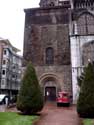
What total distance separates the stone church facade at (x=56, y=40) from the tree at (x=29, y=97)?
37.9 ft

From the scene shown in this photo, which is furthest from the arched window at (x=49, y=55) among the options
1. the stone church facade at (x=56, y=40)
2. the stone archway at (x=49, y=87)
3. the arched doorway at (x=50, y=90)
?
the arched doorway at (x=50, y=90)

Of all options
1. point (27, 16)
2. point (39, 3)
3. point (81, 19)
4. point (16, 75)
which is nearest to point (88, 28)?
point (81, 19)

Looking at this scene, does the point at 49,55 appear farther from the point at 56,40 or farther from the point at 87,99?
the point at 87,99

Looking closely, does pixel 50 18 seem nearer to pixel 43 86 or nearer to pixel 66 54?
pixel 66 54

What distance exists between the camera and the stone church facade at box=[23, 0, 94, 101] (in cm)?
2631

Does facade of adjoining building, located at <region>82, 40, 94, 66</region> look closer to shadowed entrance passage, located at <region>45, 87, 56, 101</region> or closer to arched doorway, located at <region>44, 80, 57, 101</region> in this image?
arched doorway, located at <region>44, 80, 57, 101</region>

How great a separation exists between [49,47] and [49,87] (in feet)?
18.5

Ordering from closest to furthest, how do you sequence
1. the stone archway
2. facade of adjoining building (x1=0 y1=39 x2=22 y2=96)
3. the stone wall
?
the stone wall → the stone archway → facade of adjoining building (x1=0 y1=39 x2=22 y2=96)

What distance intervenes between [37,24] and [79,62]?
8.99m

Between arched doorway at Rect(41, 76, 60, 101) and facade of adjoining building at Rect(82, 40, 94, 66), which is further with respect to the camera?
arched doorway at Rect(41, 76, 60, 101)

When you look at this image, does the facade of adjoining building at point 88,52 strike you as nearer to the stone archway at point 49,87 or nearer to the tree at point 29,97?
the stone archway at point 49,87

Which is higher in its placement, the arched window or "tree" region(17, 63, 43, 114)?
the arched window

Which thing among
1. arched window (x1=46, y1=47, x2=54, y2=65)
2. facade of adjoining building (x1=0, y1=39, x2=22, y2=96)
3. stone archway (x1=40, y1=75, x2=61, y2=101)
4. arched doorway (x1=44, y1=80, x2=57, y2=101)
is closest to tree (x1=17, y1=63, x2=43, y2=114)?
stone archway (x1=40, y1=75, x2=61, y2=101)

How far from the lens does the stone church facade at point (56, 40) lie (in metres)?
26.3
